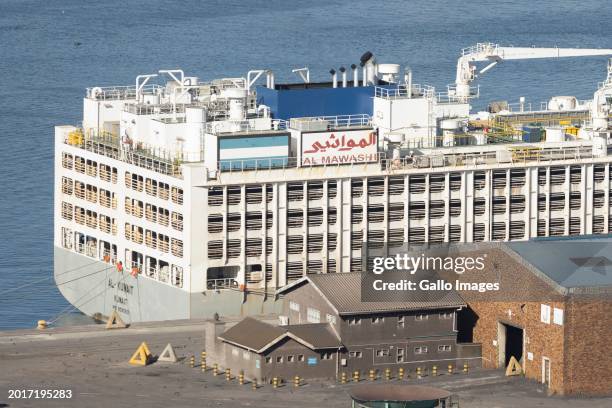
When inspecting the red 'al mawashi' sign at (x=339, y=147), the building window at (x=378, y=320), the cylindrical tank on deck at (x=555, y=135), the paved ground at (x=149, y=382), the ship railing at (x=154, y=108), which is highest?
the ship railing at (x=154, y=108)

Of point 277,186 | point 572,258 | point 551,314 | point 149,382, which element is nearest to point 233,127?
point 277,186

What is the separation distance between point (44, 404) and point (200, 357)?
38.6ft

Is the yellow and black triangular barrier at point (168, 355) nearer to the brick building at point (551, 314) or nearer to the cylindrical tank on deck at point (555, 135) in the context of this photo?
the brick building at point (551, 314)

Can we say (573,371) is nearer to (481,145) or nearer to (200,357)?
(200,357)

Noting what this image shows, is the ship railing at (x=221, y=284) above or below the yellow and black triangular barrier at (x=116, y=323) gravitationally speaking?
above

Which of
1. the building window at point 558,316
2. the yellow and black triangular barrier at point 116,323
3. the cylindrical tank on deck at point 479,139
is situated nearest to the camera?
the building window at point 558,316

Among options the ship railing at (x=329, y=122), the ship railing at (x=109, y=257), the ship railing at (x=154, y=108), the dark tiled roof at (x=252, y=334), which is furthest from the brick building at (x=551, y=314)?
the ship railing at (x=154, y=108)

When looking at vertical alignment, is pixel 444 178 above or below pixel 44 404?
above

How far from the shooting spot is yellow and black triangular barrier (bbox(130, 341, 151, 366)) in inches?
4304

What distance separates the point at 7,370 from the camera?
108 meters

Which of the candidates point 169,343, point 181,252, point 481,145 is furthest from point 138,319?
point 481,145

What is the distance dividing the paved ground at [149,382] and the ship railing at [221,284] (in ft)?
25.0

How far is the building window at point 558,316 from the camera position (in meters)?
104

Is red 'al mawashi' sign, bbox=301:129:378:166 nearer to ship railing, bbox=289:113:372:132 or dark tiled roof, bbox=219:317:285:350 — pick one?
ship railing, bbox=289:113:372:132
